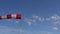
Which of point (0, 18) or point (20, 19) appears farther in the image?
point (0, 18)

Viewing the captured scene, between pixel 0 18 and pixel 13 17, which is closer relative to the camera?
pixel 13 17

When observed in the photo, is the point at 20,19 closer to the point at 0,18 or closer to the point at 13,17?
the point at 13,17

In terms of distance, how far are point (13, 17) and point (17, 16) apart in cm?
30

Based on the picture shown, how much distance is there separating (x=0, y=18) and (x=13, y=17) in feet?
2.55

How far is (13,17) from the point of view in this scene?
4.38 metres

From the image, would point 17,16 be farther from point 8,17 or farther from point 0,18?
point 0,18

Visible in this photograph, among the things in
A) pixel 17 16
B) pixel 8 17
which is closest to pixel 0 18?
pixel 8 17

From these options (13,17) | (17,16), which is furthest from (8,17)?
(17,16)

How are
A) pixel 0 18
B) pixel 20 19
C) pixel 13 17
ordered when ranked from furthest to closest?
pixel 0 18 < pixel 13 17 < pixel 20 19

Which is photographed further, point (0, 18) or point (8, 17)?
point (0, 18)

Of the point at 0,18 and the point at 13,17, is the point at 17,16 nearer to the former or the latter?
the point at 13,17

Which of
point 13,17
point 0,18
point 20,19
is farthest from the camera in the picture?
point 0,18

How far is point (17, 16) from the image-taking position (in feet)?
13.6

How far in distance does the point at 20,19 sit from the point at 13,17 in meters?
0.45
